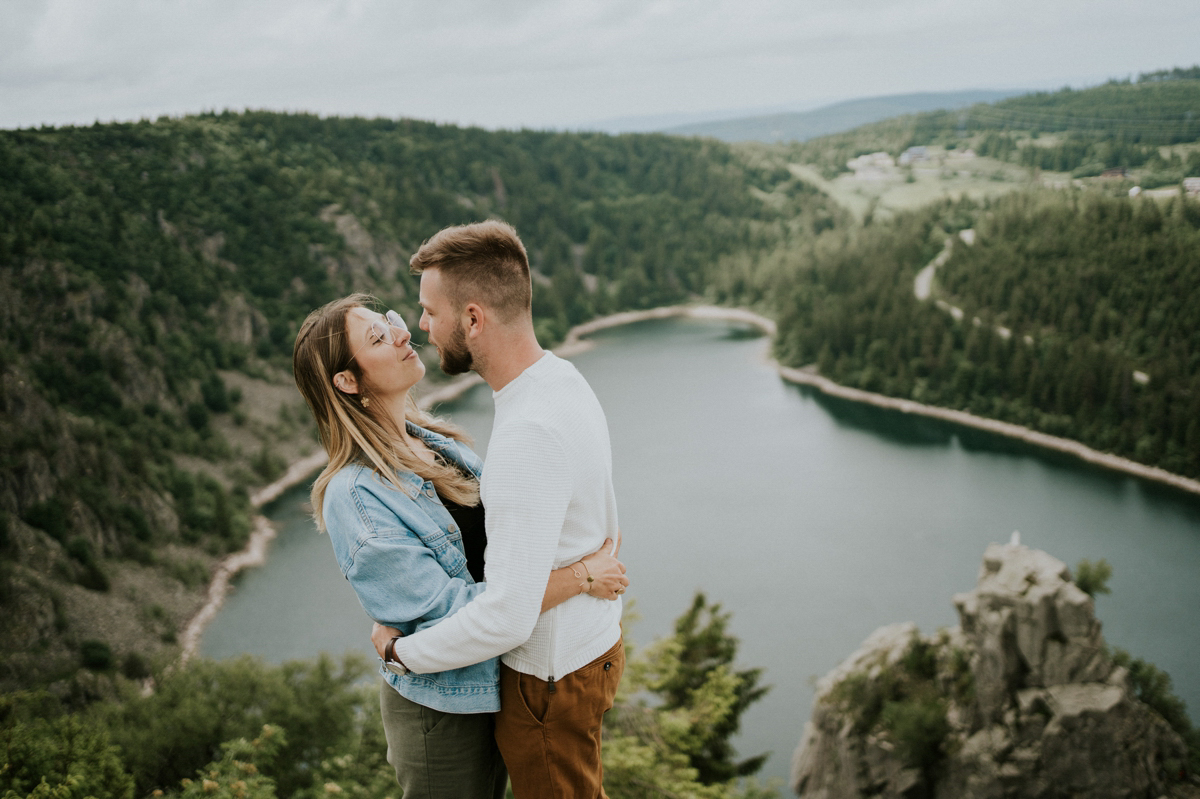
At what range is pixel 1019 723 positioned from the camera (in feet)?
52.6

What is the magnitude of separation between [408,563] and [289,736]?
39.5 feet

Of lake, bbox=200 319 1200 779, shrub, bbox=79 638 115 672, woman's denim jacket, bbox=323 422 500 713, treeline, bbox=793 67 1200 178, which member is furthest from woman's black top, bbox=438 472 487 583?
treeline, bbox=793 67 1200 178

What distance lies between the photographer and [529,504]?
2.05m

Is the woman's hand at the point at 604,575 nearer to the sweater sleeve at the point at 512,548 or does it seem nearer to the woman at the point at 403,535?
the woman at the point at 403,535

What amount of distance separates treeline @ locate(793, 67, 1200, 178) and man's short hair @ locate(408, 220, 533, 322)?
110 feet

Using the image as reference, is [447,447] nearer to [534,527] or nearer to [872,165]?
[534,527]

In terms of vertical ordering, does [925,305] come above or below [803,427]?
above

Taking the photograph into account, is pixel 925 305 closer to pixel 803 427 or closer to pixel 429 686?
pixel 803 427

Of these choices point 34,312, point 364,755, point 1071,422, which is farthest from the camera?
point 1071,422

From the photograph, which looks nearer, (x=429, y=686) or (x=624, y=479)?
(x=429, y=686)

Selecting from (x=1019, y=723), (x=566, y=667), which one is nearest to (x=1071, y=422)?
(x=1019, y=723)

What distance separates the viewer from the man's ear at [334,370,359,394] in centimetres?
244

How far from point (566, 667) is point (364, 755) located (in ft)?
26.0

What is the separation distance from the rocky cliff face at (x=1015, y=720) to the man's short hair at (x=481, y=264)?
16620 millimetres
